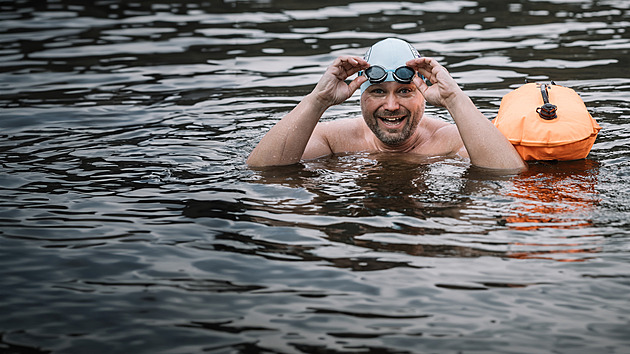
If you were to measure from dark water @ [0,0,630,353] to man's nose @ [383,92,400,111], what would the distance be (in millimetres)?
531

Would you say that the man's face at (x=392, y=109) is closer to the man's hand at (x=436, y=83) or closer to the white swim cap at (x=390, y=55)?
the white swim cap at (x=390, y=55)

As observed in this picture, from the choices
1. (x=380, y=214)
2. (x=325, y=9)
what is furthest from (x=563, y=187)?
(x=325, y=9)

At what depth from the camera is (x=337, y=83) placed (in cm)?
623

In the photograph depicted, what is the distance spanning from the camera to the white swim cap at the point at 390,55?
6.50m

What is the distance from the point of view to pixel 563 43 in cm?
1226

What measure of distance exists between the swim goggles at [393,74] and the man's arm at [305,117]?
91 mm

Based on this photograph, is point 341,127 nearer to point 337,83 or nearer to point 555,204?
point 337,83

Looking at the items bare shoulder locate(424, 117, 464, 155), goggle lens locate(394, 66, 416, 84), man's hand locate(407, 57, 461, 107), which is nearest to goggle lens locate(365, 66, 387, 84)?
goggle lens locate(394, 66, 416, 84)

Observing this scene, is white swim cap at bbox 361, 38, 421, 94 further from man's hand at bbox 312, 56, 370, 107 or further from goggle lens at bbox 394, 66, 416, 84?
man's hand at bbox 312, 56, 370, 107

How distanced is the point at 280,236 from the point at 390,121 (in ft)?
6.84

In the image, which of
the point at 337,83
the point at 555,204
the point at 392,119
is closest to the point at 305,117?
the point at 337,83

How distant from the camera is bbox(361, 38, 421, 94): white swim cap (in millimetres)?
6504

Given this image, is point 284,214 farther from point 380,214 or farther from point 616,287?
point 616,287

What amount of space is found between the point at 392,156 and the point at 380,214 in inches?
67.4
